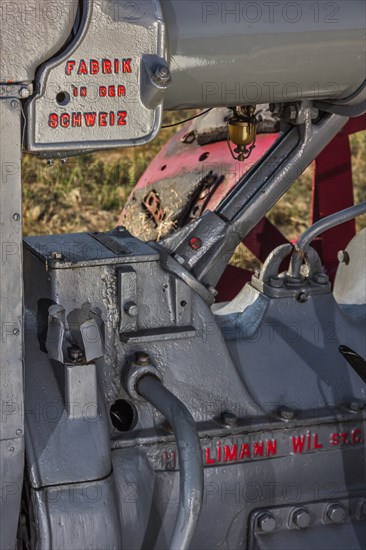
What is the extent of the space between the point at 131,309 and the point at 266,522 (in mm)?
Answer: 574

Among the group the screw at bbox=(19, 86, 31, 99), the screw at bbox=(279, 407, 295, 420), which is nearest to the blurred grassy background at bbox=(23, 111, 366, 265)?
the screw at bbox=(279, 407, 295, 420)

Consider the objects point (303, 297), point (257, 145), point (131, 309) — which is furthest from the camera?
point (257, 145)

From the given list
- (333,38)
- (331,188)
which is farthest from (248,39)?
(331,188)

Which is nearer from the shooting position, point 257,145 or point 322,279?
point 322,279

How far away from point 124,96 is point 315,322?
826 mm

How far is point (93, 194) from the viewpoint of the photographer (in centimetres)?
611

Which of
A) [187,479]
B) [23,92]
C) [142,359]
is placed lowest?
[187,479]

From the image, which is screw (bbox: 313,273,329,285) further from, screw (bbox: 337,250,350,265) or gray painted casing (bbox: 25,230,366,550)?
screw (bbox: 337,250,350,265)

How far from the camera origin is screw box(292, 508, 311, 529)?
2549mm

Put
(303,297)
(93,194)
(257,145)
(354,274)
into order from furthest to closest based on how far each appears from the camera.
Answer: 1. (93,194)
2. (257,145)
3. (354,274)
4. (303,297)

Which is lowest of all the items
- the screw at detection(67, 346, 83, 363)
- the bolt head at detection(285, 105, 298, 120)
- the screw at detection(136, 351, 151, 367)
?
the screw at detection(136, 351, 151, 367)

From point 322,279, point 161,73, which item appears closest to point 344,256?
point 322,279

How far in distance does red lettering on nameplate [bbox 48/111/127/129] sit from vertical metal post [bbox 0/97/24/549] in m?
0.08

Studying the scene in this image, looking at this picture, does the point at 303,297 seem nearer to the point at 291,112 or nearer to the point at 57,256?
the point at 291,112
